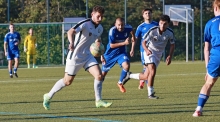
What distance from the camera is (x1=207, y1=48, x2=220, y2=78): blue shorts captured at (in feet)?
29.7

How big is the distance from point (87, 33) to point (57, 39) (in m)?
25.7

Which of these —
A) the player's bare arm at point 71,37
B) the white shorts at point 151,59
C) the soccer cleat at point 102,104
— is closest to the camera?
the player's bare arm at point 71,37

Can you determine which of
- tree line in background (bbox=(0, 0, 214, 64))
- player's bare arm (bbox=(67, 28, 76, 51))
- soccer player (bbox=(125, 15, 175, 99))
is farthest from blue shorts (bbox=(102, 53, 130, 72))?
tree line in background (bbox=(0, 0, 214, 64))

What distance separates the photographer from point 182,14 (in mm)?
41719

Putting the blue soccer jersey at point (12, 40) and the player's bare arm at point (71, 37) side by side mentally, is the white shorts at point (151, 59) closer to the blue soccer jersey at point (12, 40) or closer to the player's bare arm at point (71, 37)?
the player's bare arm at point (71, 37)

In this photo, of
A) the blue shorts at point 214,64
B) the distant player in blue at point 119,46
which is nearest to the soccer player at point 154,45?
the distant player in blue at point 119,46

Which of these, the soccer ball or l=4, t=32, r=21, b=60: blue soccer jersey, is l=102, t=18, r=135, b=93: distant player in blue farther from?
l=4, t=32, r=21, b=60: blue soccer jersey

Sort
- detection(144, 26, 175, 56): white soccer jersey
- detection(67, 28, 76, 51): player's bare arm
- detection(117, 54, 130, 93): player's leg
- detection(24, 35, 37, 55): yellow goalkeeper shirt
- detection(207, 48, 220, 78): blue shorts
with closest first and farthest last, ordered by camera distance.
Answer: detection(207, 48, 220, 78): blue shorts
detection(67, 28, 76, 51): player's bare arm
detection(144, 26, 175, 56): white soccer jersey
detection(117, 54, 130, 93): player's leg
detection(24, 35, 37, 55): yellow goalkeeper shirt

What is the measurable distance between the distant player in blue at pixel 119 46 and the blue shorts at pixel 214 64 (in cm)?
563

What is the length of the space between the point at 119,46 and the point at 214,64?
6.38 meters

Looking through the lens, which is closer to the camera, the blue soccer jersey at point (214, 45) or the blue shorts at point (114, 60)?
the blue soccer jersey at point (214, 45)

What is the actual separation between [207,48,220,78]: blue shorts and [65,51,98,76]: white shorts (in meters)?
2.80

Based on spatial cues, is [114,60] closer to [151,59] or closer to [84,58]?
[151,59]

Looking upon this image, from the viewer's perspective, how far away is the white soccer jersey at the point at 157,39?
44.7 ft
